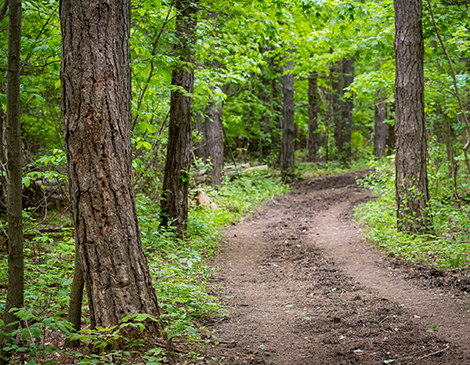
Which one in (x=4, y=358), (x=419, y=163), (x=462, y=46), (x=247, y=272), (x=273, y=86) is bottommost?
(x=247, y=272)

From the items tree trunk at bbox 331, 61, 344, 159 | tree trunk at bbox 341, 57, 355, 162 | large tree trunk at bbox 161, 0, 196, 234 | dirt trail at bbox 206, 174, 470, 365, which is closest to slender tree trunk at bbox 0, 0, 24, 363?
dirt trail at bbox 206, 174, 470, 365

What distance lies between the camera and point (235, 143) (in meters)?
21.5

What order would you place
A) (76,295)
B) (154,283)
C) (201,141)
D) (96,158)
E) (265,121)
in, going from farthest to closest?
(265,121) < (201,141) < (154,283) < (76,295) < (96,158)

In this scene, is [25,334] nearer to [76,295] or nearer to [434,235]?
[76,295]

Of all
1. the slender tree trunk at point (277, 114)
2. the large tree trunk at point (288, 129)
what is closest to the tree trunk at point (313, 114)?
the slender tree trunk at point (277, 114)

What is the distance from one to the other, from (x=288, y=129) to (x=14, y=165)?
1488 cm

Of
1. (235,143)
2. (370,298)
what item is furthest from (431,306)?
(235,143)

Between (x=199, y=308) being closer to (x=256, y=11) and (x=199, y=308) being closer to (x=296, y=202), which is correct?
(x=256, y=11)

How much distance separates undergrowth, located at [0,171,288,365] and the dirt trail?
1.09ft

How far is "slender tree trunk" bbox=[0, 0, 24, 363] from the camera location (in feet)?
8.55

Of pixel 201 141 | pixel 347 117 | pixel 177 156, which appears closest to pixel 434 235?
pixel 177 156

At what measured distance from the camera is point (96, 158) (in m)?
2.87

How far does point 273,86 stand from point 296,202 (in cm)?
986

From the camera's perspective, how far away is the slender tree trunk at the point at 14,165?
8.55 feet
